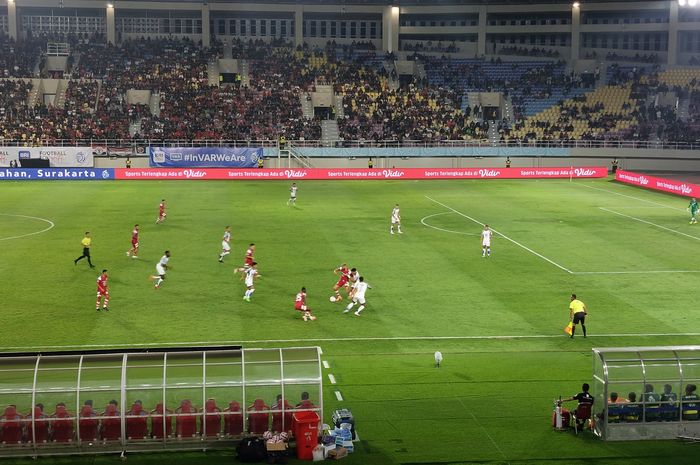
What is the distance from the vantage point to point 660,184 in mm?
73625

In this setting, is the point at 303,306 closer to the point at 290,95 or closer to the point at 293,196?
the point at 293,196

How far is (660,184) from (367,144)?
1178 inches

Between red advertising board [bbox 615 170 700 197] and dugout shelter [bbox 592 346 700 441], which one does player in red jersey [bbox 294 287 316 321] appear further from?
red advertising board [bbox 615 170 700 197]

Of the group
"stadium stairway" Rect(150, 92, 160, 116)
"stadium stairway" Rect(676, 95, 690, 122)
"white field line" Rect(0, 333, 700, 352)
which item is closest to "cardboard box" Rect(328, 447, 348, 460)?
"white field line" Rect(0, 333, 700, 352)

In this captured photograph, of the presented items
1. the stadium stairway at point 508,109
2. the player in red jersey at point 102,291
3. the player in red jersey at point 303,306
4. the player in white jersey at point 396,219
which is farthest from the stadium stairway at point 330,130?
the player in red jersey at point 303,306

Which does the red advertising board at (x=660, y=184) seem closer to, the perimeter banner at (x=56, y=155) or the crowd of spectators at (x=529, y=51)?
the crowd of spectators at (x=529, y=51)

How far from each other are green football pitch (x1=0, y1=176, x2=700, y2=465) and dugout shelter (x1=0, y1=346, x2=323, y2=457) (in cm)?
56

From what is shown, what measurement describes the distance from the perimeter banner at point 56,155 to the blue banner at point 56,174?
4.29 m

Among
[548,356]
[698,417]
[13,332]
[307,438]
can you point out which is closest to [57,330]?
[13,332]

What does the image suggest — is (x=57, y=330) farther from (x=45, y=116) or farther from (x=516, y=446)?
(x=45, y=116)

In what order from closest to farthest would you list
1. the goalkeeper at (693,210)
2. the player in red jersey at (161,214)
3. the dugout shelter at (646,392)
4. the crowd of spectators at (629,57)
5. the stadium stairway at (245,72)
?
1. the dugout shelter at (646,392)
2. the player in red jersey at (161,214)
3. the goalkeeper at (693,210)
4. the stadium stairway at (245,72)
5. the crowd of spectators at (629,57)

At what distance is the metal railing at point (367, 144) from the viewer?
282 ft

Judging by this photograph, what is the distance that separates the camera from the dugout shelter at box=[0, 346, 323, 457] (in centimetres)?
1962

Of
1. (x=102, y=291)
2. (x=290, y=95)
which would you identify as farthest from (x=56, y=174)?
(x=102, y=291)
